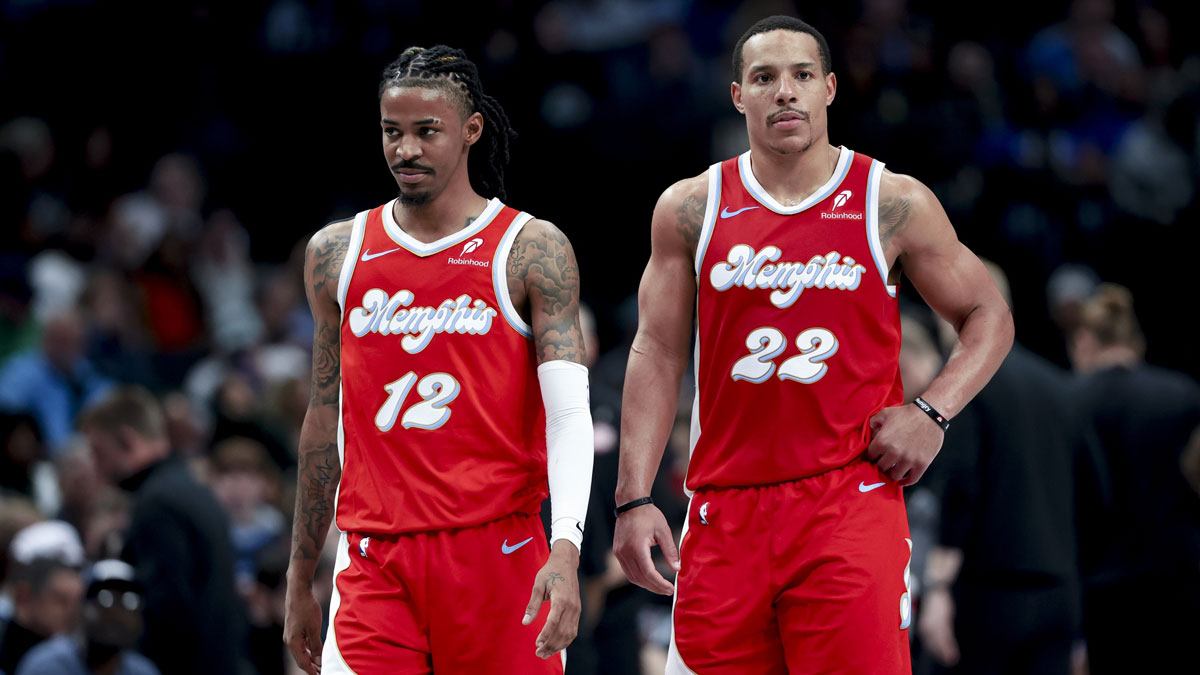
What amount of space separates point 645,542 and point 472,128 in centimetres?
139

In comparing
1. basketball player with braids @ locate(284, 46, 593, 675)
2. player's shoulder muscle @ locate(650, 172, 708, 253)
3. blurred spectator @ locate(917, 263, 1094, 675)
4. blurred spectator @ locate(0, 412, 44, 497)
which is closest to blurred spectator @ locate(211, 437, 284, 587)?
blurred spectator @ locate(0, 412, 44, 497)

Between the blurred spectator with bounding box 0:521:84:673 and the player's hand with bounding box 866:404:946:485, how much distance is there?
4.28m

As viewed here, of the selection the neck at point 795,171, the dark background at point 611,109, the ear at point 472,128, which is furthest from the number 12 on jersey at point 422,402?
the dark background at point 611,109

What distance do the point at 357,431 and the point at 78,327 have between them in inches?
292

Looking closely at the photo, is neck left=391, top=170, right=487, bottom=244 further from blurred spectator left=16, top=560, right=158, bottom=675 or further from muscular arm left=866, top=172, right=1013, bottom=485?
blurred spectator left=16, top=560, right=158, bottom=675

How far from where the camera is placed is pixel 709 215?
15.6 ft

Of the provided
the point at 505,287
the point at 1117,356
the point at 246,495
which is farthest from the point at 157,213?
the point at 505,287

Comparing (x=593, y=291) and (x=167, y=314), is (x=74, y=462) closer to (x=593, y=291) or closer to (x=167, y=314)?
(x=167, y=314)

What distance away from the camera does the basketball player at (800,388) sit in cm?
452

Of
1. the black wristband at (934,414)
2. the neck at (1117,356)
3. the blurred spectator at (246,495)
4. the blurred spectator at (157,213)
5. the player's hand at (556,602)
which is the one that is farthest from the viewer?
the blurred spectator at (157,213)

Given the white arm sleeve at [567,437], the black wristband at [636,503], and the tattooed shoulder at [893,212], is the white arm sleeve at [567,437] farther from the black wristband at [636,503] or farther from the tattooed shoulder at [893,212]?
the tattooed shoulder at [893,212]

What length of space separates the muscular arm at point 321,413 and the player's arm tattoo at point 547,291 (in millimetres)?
571

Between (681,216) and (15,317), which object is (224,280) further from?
(681,216)

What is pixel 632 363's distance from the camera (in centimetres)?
489
